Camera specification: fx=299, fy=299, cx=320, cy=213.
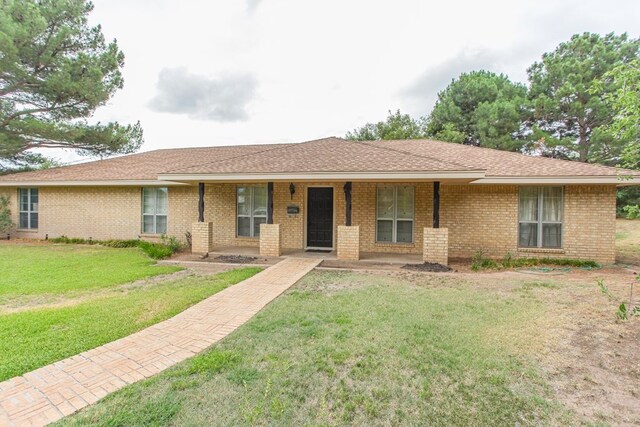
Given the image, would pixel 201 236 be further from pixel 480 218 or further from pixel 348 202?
pixel 480 218

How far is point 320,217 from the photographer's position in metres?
10.8

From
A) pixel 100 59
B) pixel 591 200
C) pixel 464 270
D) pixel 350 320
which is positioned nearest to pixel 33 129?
pixel 100 59

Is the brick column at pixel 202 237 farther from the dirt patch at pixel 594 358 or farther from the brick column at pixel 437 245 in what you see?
the dirt patch at pixel 594 358

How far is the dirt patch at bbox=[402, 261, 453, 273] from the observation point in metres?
7.78

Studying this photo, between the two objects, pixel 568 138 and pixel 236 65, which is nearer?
pixel 236 65

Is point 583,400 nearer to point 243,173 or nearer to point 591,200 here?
point 243,173

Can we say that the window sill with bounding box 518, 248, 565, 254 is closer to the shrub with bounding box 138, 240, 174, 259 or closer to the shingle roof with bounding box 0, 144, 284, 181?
the shrub with bounding box 138, 240, 174, 259

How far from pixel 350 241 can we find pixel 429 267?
2.27 m

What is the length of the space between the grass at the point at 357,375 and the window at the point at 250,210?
6.52m

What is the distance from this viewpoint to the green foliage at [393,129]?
2572 centimetres

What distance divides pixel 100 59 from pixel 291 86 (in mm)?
10183

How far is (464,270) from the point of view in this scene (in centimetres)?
790

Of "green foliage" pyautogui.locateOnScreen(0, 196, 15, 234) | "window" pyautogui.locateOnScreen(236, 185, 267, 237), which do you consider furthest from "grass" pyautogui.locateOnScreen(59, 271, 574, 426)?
"green foliage" pyautogui.locateOnScreen(0, 196, 15, 234)

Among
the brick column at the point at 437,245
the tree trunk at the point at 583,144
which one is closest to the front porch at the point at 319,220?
the brick column at the point at 437,245
